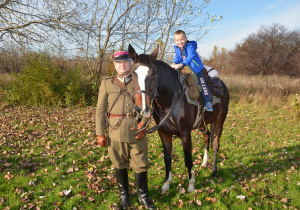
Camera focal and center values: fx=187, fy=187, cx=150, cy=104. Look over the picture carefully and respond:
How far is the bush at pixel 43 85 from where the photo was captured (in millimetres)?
11344

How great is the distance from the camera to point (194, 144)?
663 centimetres

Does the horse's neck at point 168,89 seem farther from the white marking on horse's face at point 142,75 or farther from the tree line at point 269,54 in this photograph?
the tree line at point 269,54

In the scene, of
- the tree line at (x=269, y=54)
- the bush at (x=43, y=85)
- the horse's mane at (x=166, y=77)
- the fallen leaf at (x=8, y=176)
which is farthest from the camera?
the tree line at (x=269, y=54)

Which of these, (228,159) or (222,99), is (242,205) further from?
(222,99)

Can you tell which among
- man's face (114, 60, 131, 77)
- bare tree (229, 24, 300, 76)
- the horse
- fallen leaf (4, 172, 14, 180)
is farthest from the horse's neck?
bare tree (229, 24, 300, 76)

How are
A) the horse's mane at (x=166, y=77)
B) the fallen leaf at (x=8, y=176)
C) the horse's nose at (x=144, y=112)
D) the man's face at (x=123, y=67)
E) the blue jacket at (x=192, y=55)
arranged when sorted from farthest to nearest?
1. the fallen leaf at (x=8, y=176)
2. the blue jacket at (x=192, y=55)
3. the horse's mane at (x=166, y=77)
4. the man's face at (x=123, y=67)
5. the horse's nose at (x=144, y=112)

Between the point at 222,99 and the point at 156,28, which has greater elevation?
the point at 156,28

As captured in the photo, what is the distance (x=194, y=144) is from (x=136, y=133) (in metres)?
4.36

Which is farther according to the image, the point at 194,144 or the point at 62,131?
the point at 62,131

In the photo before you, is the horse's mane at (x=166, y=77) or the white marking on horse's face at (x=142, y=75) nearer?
the white marking on horse's face at (x=142, y=75)

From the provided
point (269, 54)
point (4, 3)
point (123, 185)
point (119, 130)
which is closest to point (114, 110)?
point (119, 130)

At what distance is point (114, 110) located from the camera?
2.91m

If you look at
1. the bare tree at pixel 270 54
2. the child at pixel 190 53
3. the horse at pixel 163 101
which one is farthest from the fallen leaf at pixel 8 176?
the bare tree at pixel 270 54

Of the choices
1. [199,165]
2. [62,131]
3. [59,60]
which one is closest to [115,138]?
[199,165]
